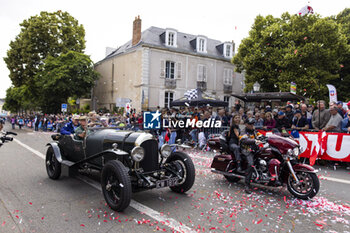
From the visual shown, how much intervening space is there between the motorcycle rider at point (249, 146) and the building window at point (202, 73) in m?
24.4

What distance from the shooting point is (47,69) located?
30.0m

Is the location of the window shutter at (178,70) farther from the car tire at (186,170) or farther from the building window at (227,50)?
the car tire at (186,170)

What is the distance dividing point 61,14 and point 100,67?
7948mm

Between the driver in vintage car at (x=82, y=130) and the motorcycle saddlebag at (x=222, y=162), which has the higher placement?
the driver in vintage car at (x=82, y=130)

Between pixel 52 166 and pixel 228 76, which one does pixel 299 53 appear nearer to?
pixel 228 76

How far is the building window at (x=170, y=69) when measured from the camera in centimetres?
2822

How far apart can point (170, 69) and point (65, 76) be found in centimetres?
1205

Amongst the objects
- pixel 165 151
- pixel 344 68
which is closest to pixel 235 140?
pixel 165 151

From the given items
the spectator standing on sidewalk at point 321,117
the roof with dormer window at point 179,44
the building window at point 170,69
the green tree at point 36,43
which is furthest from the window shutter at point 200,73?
the spectator standing on sidewalk at point 321,117

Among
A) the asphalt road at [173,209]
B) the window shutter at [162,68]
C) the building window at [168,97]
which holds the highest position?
the window shutter at [162,68]

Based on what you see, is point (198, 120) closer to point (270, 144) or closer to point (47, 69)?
point (270, 144)

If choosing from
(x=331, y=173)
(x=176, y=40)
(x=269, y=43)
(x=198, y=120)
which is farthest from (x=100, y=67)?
(x=331, y=173)

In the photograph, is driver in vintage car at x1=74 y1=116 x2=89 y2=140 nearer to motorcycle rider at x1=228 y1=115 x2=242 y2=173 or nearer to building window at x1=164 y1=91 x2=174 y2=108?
motorcycle rider at x1=228 y1=115 x2=242 y2=173

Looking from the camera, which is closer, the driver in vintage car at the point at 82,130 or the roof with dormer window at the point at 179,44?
the driver in vintage car at the point at 82,130
